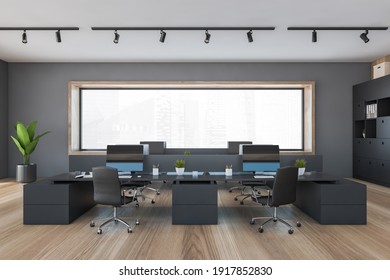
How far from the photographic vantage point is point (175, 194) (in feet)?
12.6

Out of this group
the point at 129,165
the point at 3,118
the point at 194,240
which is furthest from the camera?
the point at 3,118

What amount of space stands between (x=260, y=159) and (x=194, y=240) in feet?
6.54

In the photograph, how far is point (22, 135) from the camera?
706cm

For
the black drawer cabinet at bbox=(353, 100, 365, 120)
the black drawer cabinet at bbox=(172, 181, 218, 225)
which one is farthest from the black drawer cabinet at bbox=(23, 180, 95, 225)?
the black drawer cabinet at bbox=(353, 100, 365, 120)

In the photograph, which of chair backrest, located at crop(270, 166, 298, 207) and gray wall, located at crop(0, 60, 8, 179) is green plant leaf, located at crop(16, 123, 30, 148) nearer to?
gray wall, located at crop(0, 60, 8, 179)

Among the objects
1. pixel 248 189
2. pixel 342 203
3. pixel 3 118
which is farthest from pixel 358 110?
pixel 3 118

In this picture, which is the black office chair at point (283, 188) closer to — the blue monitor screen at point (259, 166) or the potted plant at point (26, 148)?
the blue monitor screen at point (259, 166)

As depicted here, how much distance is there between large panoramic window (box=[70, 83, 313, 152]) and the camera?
8461 mm

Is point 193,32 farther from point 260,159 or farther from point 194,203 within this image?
point 194,203

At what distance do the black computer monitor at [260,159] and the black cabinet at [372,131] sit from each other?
141 inches

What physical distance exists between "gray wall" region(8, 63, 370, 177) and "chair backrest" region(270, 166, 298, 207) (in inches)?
192

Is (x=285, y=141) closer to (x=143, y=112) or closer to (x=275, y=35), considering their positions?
(x=275, y=35)
